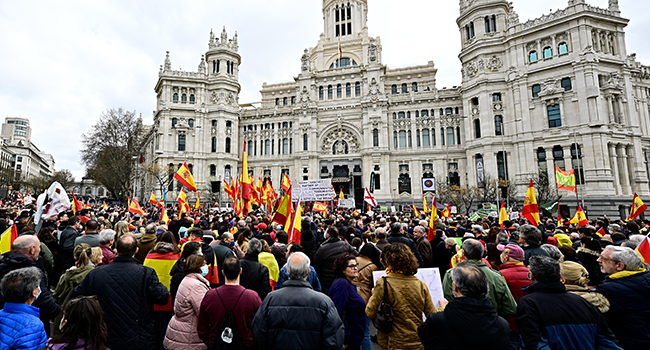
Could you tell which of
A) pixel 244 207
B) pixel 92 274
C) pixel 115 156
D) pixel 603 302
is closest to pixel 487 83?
pixel 244 207

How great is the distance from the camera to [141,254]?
21.6ft

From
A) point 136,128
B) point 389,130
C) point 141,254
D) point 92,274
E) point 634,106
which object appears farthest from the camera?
point 389,130

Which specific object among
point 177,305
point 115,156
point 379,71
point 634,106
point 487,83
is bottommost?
point 177,305

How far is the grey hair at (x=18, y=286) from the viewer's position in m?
2.99

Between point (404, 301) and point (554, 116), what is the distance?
45243 mm

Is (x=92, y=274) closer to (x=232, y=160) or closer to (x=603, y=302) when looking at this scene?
(x=603, y=302)

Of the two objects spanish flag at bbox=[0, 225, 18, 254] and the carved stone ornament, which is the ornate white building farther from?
spanish flag at bbox=[0, 225, 18, 254]

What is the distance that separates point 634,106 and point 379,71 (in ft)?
107

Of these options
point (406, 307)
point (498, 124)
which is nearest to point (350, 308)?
point (406, 307)

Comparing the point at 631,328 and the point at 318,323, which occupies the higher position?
the point at 318,323

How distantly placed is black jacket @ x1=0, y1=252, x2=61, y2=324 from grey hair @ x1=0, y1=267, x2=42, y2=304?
0.33 metres

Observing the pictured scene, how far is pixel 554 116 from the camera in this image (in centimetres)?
3844

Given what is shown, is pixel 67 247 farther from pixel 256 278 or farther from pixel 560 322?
pixel 560 322

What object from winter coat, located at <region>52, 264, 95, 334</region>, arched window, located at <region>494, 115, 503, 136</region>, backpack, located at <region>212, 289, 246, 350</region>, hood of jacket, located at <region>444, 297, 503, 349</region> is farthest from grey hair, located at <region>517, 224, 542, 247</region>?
arched window, located at <region>494, 115, 503, 136</region>
